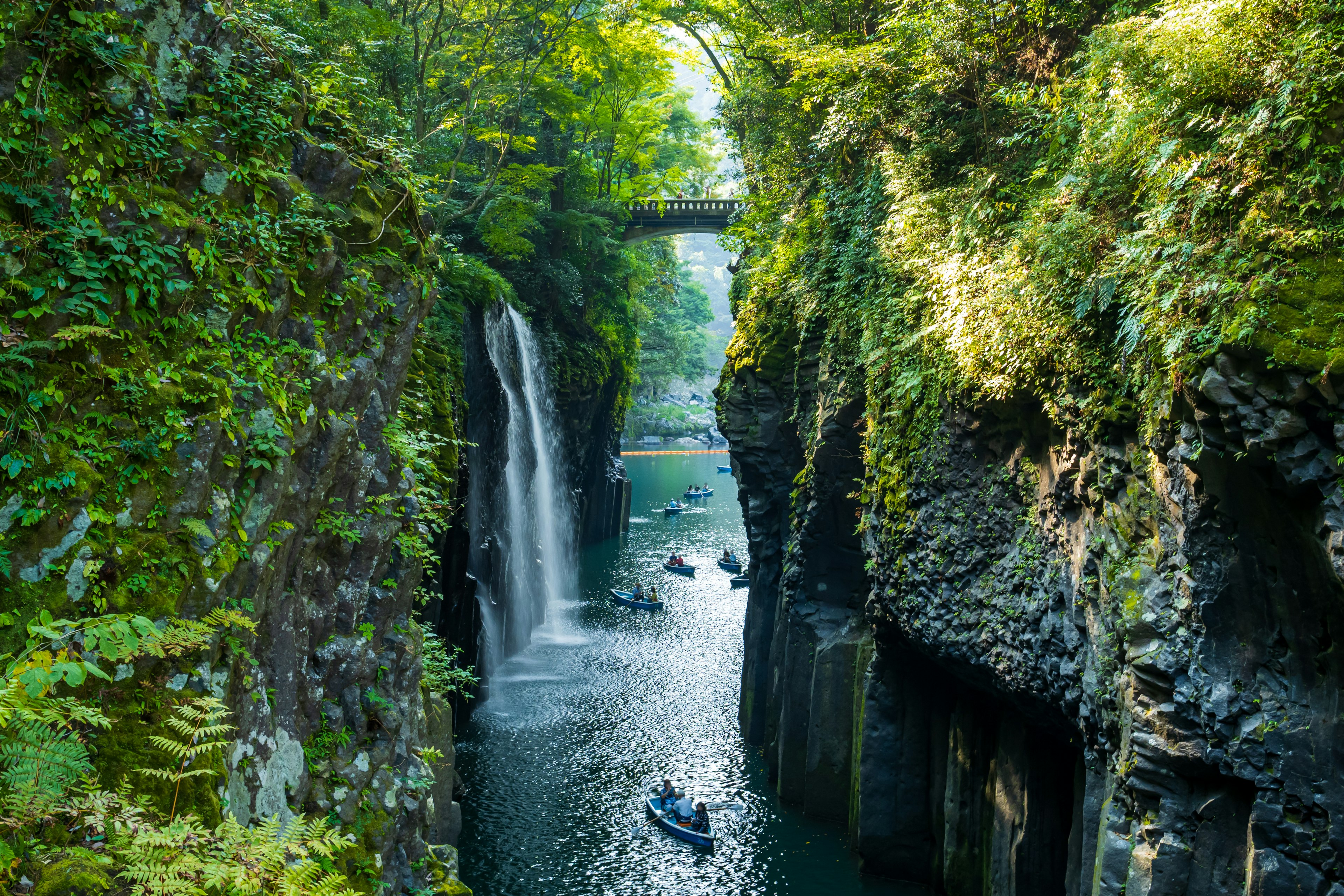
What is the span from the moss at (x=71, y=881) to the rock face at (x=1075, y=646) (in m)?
9.06

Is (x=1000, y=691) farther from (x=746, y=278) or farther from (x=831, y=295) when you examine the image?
(x=746, y=278)

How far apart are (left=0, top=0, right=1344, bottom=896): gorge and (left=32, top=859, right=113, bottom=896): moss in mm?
19

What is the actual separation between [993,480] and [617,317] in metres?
28.0

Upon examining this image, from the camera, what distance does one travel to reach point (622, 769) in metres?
18.9

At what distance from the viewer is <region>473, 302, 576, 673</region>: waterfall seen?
24.8 m

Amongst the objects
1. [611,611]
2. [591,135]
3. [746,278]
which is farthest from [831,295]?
[591,135]

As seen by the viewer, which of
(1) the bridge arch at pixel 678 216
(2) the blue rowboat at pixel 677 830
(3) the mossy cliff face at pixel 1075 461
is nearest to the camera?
(3) the mossy cliff face at pixel 1075 461

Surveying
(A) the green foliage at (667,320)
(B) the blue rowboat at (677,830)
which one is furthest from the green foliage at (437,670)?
(A) the green foliage at (667,320)

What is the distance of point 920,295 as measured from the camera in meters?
13.7

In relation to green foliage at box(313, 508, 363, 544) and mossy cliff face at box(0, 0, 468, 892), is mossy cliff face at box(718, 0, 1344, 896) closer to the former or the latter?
mossy cliff face at box(0, 0, 468, 892)

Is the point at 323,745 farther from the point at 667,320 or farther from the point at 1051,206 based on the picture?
the point at 667,320

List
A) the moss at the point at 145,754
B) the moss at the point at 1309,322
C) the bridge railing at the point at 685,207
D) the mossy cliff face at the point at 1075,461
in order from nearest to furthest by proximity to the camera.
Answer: the moss at the point at 145,754 < the moss at the point at 1309,322 < the mossy cliff face at the point at 1075,461 < the bridge railing at the point at 685,207

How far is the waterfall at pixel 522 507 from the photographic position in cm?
2480

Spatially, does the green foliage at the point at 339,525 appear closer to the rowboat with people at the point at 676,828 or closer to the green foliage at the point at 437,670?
the green foliage at the point at 437,670
